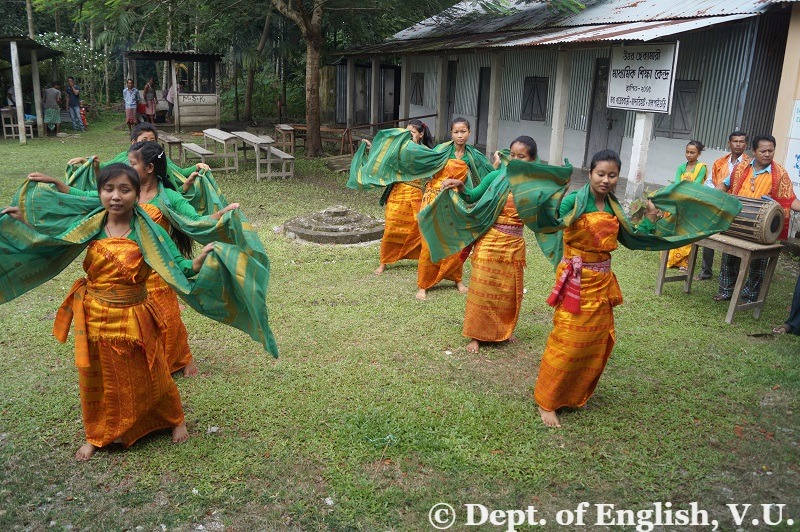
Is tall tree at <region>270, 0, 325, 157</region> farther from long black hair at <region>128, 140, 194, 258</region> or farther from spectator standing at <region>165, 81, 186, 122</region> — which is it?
long black hair at <region>128, 140, 194, 258</region>

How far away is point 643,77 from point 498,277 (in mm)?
6369

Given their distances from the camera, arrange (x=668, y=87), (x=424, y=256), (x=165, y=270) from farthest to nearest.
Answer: (x=668, y=87)
(x=424, y=256)
(x=165, y=270)

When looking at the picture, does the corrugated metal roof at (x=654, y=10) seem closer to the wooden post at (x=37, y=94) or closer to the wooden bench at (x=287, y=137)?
the wooden bench at (x=287, y=137)

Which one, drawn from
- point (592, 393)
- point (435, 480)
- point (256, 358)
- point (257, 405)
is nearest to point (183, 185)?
point (256, 358)

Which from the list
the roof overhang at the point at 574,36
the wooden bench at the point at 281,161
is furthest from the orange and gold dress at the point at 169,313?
the wooden bench at the point at 281,161

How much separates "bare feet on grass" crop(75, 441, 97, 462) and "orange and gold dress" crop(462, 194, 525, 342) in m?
2.92

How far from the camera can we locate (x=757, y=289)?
6742mm

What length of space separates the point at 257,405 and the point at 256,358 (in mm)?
815

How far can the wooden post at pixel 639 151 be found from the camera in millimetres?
10312

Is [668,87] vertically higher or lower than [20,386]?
higher

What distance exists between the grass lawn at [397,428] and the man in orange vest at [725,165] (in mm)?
1133

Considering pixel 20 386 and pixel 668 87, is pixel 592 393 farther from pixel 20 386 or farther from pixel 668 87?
pixel 668 87

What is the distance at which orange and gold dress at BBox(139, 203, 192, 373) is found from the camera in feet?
14.8

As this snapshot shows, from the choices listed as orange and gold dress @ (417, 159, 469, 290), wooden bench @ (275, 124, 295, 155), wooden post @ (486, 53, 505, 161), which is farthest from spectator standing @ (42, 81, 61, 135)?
orange and gold dress @ (417, 159, 469, 290)
